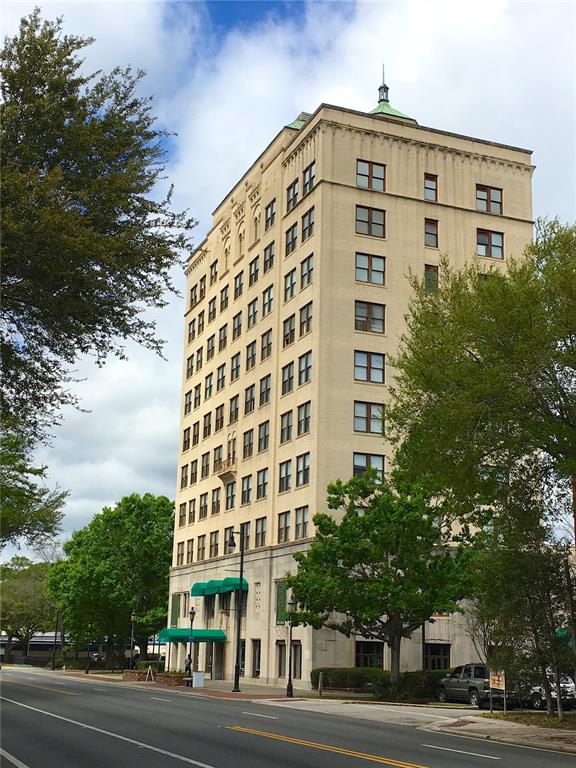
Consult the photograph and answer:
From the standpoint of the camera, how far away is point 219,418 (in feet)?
236

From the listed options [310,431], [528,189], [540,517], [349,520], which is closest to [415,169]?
[528,189]

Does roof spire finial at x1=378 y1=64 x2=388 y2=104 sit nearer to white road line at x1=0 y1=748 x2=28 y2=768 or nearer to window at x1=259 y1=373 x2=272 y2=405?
window at x1=259 y1=373 x2=272 y2=405

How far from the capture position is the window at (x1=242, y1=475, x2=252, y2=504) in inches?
2517

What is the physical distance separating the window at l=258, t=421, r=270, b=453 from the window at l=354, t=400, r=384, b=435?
8.46 meters

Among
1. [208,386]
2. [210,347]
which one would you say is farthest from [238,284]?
[208,386]

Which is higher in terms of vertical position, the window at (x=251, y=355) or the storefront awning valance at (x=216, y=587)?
the window at (x=251, y=355)

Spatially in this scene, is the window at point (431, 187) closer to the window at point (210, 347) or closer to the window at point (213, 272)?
the window at point (213, 272)

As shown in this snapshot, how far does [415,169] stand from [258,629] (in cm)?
3167

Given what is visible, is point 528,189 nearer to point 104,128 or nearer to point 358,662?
point 358,662

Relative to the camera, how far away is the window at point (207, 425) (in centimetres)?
7450

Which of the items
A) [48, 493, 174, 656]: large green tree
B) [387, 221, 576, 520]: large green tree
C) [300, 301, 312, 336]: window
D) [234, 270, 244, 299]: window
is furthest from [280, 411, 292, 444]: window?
[387, 221, 576, 520]: large green tree

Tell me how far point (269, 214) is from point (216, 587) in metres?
26.8

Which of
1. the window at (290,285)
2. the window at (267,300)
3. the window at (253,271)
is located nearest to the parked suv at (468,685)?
the window at (290,285)

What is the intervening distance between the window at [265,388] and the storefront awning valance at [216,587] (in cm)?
1210
